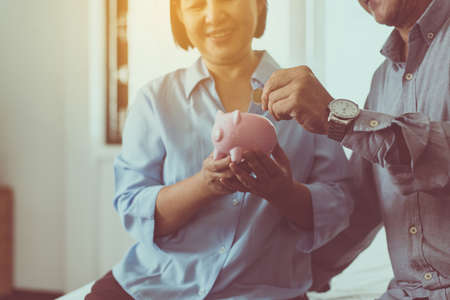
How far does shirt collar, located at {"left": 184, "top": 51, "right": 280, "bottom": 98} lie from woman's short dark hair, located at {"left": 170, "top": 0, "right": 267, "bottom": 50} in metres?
0.04

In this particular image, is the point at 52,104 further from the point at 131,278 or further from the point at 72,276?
the point at 131,278

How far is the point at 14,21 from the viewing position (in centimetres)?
176

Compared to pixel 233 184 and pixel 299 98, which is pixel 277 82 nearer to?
pixel 299 98

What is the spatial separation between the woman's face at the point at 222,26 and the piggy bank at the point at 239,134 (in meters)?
0.18

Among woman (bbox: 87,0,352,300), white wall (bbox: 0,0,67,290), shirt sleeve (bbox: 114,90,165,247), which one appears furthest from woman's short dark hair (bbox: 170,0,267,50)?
white wall (bbox: 0,0,67,290)

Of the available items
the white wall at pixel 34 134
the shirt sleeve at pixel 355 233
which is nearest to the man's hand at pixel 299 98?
the shirt sleeve at pixel 355 233

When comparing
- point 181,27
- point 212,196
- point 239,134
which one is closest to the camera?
point 239,134

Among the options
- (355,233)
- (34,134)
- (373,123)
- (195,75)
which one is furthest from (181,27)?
(34,134)

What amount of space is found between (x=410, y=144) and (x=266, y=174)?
0.19m

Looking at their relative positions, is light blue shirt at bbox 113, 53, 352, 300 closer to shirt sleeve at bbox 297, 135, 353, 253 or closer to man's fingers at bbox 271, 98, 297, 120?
shirt sleeve at bbox 297, 135, 353, 253

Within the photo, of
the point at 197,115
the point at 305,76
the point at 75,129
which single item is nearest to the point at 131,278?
the point at 197,115

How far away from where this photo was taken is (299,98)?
1.95ft

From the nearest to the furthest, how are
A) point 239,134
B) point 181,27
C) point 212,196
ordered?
point 239,134, point 212,196, point 181,27

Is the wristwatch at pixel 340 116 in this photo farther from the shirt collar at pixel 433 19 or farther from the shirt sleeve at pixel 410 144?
the shirt collar at pixel 433 19
